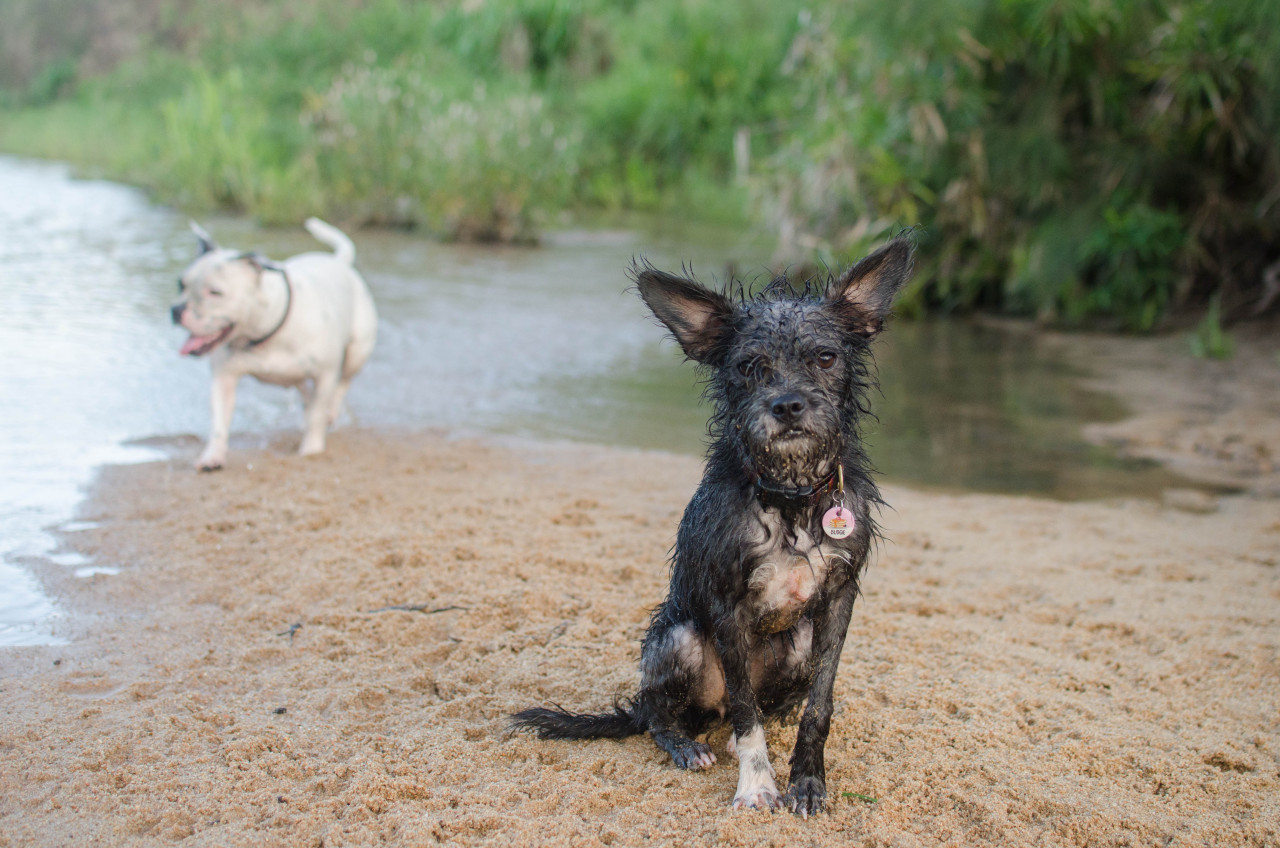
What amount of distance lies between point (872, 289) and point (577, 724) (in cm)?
167

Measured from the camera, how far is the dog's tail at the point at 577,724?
342cm

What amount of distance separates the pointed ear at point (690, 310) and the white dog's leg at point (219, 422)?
393 centimetres

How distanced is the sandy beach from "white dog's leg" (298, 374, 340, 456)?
0.22 metres

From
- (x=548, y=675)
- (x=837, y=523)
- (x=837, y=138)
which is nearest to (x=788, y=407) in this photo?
(x=837, y=523)

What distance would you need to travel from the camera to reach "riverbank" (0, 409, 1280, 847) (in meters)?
3.00

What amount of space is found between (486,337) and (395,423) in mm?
2739

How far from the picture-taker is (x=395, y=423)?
7.70 meters

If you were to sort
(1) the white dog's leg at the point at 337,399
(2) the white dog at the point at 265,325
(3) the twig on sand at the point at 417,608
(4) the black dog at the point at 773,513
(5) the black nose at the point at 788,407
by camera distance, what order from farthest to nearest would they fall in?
(1) the white dog's leg at the point at 337,399 < (2) the white dog at the point at 265,325 < (3) the twig on sand at the point at 417,608 < (4) the black dog at the point at 773,513 < (5) the black nose at the point at 788,407

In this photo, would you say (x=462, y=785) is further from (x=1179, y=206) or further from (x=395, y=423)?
(x=1179, y=206)

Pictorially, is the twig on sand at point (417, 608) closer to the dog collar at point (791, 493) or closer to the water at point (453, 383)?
the water at point (453, 383)

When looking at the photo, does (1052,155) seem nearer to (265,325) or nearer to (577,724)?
(265,325)

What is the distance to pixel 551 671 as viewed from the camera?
399 centimetres

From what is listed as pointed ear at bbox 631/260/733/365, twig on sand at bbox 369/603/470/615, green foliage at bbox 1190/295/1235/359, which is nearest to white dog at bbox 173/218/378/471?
twig on sand at bbox 369/603/470/615

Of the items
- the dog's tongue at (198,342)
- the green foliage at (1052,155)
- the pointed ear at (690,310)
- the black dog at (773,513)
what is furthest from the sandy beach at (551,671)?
the green foliage at (1052,155)
